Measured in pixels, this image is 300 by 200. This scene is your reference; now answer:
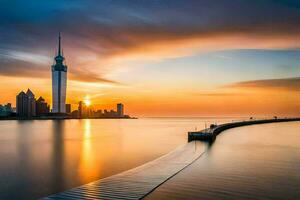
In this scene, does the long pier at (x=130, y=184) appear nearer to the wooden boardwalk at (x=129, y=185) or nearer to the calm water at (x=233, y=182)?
the wooden boardwalk at (x=129, y=185)

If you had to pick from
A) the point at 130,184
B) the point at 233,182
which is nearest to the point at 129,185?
the point at 130,184

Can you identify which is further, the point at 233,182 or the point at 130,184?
the point at 233,182

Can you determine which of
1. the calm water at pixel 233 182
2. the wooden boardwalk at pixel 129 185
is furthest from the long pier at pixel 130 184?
the calm water at pixel 233 182

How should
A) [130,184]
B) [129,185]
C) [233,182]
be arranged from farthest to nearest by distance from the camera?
1. [233,182]
2. [130,184]
3. [129,185]

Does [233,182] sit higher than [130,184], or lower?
lower

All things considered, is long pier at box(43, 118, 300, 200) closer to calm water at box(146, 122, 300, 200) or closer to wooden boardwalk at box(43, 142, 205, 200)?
wooden boardwalk at box(43, 142, 205, 200)

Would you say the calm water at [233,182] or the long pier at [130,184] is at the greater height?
the long pier at [130,184]

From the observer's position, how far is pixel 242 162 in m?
29.6

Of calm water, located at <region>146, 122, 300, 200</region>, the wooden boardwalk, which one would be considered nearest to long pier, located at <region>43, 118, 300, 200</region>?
the wooden boardwalk

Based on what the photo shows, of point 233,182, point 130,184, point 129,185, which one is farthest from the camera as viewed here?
point 233,182

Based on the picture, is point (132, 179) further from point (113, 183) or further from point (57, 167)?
point (57, 167)

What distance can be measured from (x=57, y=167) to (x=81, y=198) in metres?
16.6

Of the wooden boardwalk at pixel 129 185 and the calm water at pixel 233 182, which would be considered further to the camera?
the calm water at pixel 233 182

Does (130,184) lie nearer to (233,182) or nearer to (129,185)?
(129,185)
